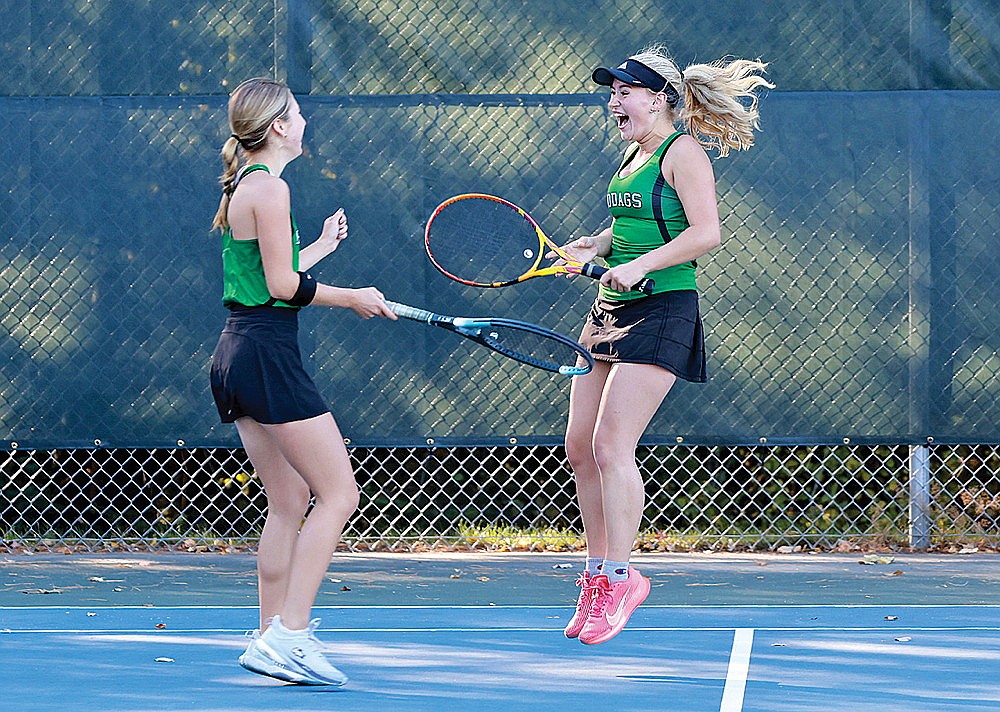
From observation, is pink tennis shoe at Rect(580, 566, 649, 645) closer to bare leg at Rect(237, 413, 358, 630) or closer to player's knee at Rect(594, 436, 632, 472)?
player's knee at Rect(594, 436, 632, 472)

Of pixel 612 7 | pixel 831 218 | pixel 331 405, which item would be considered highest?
pixel 612 7

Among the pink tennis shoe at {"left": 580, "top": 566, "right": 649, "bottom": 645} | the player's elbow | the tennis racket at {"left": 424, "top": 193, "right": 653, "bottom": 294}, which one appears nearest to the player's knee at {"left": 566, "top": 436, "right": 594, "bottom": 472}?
the pink tennis shoe at {"left": 580, "top": 566, "right": 649, "bottom": 645}

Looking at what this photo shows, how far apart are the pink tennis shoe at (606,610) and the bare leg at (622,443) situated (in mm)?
81

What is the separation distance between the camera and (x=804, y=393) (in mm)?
→ 5945

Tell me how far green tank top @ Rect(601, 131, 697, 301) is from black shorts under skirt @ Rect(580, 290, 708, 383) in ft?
0.11

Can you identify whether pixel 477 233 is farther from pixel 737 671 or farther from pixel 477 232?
pixel 737 671

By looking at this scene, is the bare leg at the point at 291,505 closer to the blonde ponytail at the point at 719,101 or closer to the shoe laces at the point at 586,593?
the shoe laces at the point at 586,593

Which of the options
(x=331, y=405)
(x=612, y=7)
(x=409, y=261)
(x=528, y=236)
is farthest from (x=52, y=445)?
(x=612, y=7)

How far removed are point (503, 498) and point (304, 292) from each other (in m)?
2.85

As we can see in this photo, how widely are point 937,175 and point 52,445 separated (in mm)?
3476

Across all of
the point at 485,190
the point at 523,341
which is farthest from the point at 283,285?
the point at 485,190

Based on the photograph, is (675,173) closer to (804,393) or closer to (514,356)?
(514,356)

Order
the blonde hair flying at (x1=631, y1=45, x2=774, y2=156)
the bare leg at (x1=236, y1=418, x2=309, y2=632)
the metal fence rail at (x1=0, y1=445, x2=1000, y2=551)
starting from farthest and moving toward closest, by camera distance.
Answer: the metal fence rail at (x1=0, y1=445, x2=1000, y2=551), the blonde hair flying at (x1=631, y1=45, x2=774, y2=156), the bare leg at (x1=236, y1=418, x2=309, y2=632)

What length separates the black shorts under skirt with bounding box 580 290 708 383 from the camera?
4441mm
